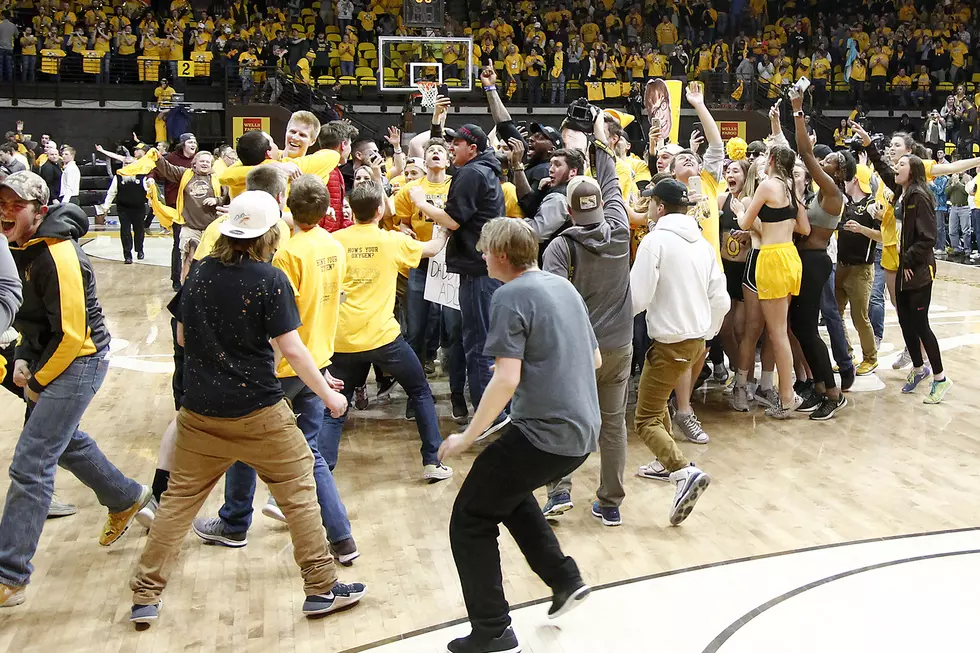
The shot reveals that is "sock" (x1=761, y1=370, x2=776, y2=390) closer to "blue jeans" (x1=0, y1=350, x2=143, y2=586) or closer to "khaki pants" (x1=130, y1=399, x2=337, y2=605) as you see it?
"khaki pants" (x1=130, y1=399, x2=337, y2=605)

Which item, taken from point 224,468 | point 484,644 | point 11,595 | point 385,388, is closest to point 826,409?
point 385,388

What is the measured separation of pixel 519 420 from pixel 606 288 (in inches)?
54.0

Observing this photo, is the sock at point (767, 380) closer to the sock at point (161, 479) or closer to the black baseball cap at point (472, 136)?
the black baseball cap at point (472, 136)

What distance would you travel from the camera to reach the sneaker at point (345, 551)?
4266mm

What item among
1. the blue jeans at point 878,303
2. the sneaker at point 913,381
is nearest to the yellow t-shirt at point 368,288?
the sneaker at point 913,381

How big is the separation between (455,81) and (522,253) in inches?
684

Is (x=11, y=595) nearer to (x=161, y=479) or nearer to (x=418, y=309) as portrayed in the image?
(x=161, y=479)

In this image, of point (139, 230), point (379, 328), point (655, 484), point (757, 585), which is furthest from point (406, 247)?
point (139, 230)

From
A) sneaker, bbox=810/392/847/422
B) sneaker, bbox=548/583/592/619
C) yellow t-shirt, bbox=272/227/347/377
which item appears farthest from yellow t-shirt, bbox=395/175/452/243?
sneaker, bbox=548/583/592/619

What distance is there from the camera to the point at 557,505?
4.90 meters

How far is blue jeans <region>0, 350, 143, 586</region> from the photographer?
12.6 ft

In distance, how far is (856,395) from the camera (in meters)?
7.27

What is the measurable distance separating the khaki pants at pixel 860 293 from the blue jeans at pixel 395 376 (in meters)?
3.68

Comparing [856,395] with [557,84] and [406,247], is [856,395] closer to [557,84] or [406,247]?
[406,247]
